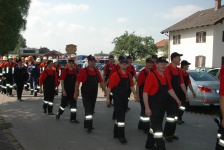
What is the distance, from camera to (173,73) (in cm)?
726

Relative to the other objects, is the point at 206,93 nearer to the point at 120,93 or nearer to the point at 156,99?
the point at 120,93

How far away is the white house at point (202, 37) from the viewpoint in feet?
109

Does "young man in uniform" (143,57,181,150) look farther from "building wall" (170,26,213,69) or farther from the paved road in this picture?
"building wall" (170,26,213,69)

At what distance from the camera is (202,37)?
35156mm

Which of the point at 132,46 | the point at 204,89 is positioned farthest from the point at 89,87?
the point at 132,46

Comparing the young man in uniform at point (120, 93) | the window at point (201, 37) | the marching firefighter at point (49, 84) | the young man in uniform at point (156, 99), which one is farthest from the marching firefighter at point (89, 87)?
the window at point (201, 37)

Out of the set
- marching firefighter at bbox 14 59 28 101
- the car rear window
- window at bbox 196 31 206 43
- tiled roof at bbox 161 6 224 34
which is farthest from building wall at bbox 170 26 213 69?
marching firefighter at bbox 14 59 28 101

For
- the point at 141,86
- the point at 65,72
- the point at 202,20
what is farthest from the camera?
the point at 202,20

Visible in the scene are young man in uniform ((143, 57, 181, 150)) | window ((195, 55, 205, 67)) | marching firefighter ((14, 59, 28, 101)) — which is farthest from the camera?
window ((195, 55, 205, 67))

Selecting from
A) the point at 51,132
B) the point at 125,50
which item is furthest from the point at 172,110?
the point at 125,50

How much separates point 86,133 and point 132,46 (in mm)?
42992

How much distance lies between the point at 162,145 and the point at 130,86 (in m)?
1.81

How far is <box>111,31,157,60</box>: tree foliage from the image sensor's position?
5001cm

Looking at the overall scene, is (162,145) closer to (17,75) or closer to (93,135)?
(93,135)
